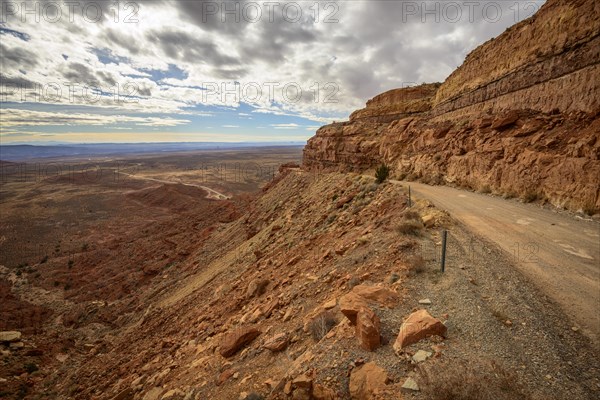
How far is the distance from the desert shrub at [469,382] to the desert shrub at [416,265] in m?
2.82

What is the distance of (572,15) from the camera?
45.4 ft

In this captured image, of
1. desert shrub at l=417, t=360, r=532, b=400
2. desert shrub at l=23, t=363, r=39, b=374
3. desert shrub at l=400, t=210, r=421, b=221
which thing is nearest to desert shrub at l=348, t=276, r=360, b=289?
desert shrub at l=417, t=360, r=532, b=400

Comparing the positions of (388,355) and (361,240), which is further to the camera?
(361,240)

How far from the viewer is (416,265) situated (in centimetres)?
699

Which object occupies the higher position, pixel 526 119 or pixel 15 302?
pixel 526 119

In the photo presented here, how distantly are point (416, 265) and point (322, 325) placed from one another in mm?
2863

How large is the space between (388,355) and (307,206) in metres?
17.0

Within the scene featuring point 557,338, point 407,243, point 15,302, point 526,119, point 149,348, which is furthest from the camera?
point 15,302

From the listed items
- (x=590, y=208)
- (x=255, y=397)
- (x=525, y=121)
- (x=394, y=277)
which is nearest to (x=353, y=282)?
(x=394, y=277)

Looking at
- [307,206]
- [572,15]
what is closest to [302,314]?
[307,206]

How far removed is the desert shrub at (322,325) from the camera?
5.71 meters

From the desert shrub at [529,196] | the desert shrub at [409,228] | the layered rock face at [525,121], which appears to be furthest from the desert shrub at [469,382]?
the desert shrub at [529,196]

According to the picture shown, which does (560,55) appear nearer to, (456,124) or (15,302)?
(456,124)

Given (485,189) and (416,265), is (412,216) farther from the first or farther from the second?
(485,189)
